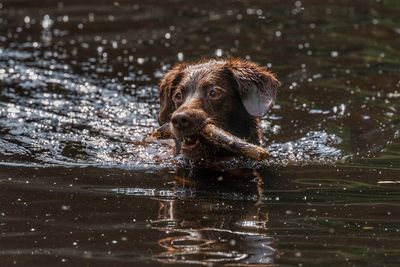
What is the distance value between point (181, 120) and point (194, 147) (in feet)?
1.35

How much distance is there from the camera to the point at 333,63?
12875 millimetres

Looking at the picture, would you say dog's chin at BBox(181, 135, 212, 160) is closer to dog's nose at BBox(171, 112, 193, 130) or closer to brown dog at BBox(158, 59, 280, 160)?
brown dog at BBox(158, 59, 280, 160)

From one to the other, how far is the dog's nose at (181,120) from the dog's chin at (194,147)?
24 cm

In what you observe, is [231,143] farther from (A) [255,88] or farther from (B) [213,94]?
(A) [255,88]

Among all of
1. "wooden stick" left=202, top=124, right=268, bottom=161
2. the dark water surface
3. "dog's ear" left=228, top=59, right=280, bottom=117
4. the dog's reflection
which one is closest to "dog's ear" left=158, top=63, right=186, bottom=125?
the dark water surface

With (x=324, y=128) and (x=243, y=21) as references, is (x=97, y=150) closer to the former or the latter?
(x=324, y=128)

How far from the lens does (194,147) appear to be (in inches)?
319

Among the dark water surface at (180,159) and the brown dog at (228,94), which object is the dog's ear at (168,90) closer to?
the brown dog at (228,94)

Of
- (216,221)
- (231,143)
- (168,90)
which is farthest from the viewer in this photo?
(168,90)

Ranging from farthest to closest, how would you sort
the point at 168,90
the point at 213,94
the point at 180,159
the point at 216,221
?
the point at 168,90 < the point at 180,159 < the point at 213,94 < the point at 216,221

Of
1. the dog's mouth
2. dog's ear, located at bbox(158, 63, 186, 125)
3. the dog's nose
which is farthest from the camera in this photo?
dog's ear, located at bbox(158, 63, 186, 125)

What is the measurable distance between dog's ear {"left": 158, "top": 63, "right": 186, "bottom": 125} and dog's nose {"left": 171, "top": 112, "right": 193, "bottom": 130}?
1325mm

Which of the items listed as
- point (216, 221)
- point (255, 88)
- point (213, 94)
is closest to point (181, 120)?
point (213, 94)

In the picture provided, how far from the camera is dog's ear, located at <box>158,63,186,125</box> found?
9180 mm
